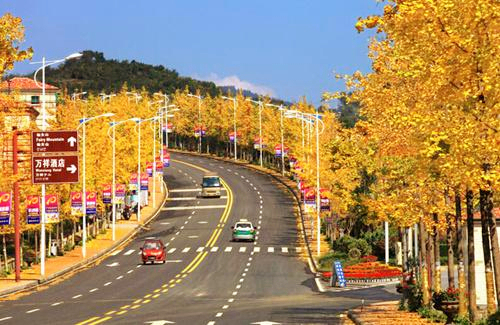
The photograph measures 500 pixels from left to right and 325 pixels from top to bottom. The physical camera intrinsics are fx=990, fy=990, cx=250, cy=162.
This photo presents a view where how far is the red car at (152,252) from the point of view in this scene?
2665 inches

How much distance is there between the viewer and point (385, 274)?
188 feet

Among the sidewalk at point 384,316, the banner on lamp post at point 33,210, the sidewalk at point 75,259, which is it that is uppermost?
the banner on lamp post at point 33,210

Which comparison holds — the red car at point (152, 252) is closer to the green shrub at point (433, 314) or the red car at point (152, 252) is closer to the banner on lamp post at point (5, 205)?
the banner on lamp post at point (5, 205)

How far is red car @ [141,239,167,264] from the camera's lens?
67.7 meters

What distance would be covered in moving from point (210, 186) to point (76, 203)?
49.5 m

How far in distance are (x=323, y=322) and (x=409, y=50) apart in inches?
485

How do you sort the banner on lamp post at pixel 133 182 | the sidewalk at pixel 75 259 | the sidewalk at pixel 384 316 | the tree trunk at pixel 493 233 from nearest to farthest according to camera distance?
the tree trunk at pixel 493 233 → the sidewalk at pixel 384 316 → the sidewalk at pixel 75 259 → the banner on lamp post at pixel 133 182

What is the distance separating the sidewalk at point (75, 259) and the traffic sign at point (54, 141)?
718 centimetres

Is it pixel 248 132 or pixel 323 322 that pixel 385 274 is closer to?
pixel 323 322

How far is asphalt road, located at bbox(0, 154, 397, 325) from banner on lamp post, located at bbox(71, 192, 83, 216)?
154 inches

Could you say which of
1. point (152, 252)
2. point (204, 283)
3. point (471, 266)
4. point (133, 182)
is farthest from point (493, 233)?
point (133, 182)

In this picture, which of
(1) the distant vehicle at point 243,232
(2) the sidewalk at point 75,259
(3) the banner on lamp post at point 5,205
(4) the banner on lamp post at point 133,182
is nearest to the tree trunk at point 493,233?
(2) the sidewalk at point 75,259

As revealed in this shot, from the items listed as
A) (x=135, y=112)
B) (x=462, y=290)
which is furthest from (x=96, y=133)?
(x=135, y=112)

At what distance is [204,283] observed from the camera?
54406 millimetres
